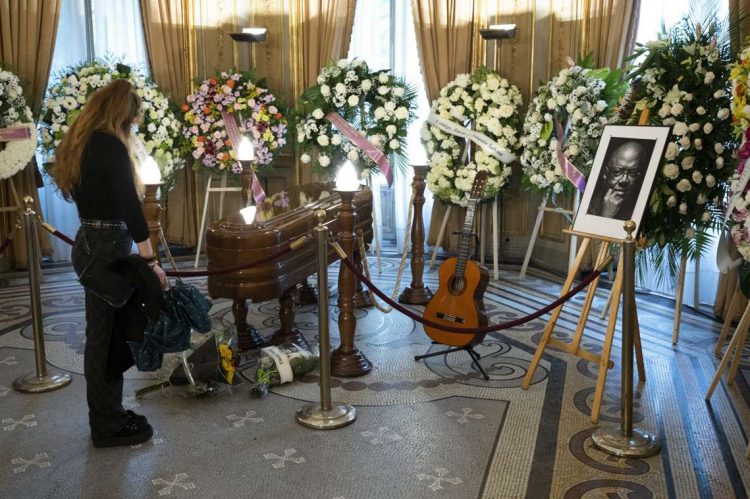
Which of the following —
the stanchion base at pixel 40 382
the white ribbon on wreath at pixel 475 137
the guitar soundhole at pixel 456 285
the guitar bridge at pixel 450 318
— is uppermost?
the white ribbon on wreath at pixel 475 137

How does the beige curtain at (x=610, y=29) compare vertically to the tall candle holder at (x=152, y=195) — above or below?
above

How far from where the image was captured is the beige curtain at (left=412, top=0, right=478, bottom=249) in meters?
7.32

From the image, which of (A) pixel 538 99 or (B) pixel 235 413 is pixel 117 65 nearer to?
(A) pixel 538 99

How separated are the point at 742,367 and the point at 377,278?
326cm

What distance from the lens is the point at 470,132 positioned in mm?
6781

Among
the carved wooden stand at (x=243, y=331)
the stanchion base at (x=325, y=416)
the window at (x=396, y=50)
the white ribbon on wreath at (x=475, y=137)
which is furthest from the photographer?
the window at (x=396, y=50)

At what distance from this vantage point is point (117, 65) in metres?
7.09

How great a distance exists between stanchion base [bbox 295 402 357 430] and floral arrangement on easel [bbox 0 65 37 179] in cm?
397

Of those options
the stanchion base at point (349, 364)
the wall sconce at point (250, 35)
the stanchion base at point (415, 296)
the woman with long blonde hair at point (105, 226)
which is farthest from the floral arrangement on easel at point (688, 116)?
the wall sconce at point (250, 35)

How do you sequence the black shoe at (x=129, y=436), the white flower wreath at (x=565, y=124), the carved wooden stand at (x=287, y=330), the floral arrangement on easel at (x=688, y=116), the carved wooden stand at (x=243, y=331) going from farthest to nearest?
1. the white flower wreath at (x=565, y=124)
2. the carved wooden stand at (x=287, y=330)
3. the carved wooden stand at (x=243, y=331)
4. the floral arrangement on easel at (x=688, y=116)
5. the black shoe at (x=129, y=436)

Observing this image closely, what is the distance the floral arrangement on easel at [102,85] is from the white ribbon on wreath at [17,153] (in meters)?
0.35

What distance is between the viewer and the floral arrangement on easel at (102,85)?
22.2 feet

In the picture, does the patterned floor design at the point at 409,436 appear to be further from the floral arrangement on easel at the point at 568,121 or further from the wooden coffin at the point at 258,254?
the floral arrangement on easel at the point at 568,121

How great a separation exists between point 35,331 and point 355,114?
3.64m
